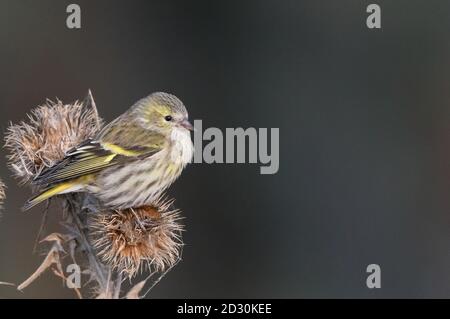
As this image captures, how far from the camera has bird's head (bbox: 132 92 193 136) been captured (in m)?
6.94

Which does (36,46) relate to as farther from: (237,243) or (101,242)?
(101,242)

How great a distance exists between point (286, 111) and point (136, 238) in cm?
597

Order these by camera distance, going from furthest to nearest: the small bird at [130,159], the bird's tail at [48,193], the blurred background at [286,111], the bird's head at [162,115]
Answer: the blurred background at [286,111] → the bird's head at [162,115] → the small bird at [130,159] → the bird's tail at [48,193]

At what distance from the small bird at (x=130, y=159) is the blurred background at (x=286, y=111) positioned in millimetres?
3870

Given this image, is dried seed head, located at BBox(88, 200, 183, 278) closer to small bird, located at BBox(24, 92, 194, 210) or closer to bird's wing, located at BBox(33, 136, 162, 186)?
small bird, located at BBox(24, 92, 194, 210)

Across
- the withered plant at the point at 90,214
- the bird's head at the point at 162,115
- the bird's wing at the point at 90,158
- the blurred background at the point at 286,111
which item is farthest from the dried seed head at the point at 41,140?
the blurred background at the point at 286,111

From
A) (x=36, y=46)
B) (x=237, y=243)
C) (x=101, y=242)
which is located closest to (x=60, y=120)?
(x=101, y=242)

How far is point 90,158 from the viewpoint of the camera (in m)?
6.43

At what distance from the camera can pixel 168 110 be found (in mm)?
7016

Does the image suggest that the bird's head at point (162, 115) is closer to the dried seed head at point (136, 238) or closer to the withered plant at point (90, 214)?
the withered plant at point (90, 214)

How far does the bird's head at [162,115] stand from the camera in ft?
22.8

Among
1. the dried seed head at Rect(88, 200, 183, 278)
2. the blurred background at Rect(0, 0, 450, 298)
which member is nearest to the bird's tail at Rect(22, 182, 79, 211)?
the dried seed head at Rect(88, 200, 183, 278)

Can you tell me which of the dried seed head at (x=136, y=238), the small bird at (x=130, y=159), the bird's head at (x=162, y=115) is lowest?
the dried seed head at (x=136, y=238)

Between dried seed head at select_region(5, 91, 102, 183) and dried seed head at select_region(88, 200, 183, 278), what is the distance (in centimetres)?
60
